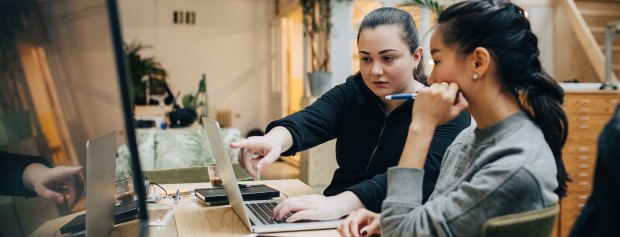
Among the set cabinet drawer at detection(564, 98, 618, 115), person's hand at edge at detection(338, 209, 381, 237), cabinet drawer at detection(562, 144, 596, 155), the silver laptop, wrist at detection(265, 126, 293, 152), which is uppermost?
the silver laptop

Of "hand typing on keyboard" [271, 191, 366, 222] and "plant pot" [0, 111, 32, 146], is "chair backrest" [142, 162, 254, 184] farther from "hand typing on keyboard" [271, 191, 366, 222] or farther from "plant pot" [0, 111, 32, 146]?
"plant pot" [0, 111, 32, 146]

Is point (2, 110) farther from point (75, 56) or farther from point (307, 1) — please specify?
point (307, 1)

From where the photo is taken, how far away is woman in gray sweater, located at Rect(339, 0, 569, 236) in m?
0.66

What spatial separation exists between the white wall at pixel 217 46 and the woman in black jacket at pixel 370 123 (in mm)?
5853

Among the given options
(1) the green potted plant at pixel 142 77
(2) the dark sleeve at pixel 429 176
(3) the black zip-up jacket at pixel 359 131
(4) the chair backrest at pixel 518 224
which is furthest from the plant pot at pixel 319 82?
(4) the chair backrest at pixel 518 224

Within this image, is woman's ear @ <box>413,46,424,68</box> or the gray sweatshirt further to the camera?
woman's ear @ <box>413,46,424,68</box>

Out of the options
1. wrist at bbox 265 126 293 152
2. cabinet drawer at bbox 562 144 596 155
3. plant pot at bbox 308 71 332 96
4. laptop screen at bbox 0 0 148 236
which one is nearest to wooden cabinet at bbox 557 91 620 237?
cabinet drawer at bbox 562 144 596 155

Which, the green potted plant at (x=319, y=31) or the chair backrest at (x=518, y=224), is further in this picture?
the green potted plant at (x=319, y=31)

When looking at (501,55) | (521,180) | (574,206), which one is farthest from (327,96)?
(574,206)

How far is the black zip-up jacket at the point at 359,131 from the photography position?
124 cm

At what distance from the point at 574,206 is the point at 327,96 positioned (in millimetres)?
2708

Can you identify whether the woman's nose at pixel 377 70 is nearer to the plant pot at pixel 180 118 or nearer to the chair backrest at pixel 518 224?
the chair backrest at pixel 518 224

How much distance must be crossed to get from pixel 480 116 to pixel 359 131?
2.08 ft

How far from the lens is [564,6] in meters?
5.01
